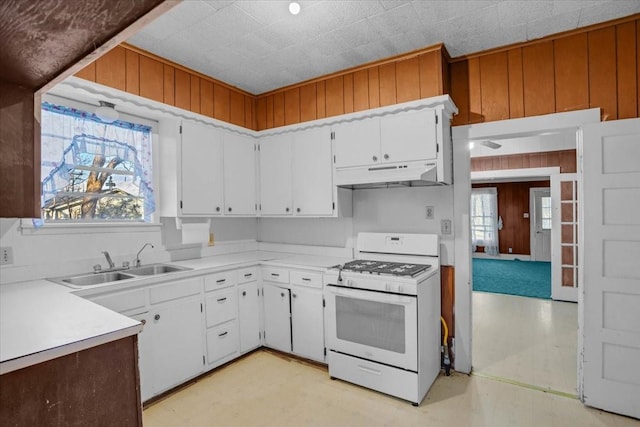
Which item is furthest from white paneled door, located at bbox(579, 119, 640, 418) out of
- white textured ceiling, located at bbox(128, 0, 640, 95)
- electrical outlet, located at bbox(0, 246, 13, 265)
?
electrical outlet, located at bbox(0, 246, 13, 265)

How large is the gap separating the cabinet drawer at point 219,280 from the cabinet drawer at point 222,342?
0.34 meters

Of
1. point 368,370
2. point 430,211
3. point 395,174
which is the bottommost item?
point 368,370

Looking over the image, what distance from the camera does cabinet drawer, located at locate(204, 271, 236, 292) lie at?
2.81m

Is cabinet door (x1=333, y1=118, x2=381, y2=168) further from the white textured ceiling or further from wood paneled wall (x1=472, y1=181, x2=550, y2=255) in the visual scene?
wood paneled wall (x1=472, y1=181, x2=550, y2=255)

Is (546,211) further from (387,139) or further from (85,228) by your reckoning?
(85,228)

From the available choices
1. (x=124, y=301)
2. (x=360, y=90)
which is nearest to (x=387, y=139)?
(x=360, y=90)

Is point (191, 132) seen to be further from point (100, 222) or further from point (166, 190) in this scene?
point (100, 222)

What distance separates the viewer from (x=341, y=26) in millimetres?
2471

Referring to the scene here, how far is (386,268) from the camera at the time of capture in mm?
2740

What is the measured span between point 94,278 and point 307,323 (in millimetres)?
1713

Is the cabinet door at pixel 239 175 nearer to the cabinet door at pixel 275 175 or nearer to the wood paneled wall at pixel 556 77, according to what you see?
the cabinet door at pixel 275 175

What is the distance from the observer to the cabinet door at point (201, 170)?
9.76 ft

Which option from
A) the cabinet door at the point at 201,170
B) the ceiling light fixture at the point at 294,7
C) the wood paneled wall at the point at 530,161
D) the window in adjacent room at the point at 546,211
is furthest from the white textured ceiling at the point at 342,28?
the window in adjacent room at the point at 546,211

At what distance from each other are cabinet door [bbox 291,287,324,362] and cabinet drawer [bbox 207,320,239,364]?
525mm
